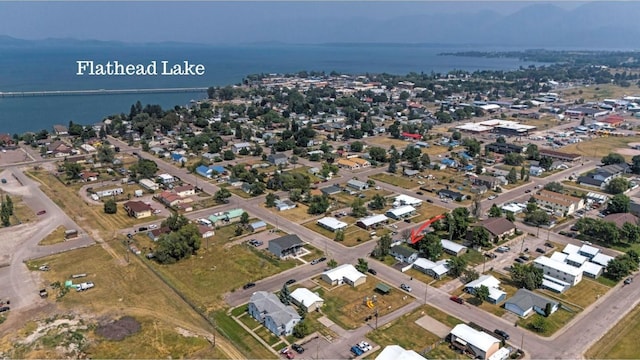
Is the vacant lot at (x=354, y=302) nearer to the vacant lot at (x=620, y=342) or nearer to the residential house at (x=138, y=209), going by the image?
the vacant lot at (x=620, y=342)

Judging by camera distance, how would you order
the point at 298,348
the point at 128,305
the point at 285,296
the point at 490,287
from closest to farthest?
the point at 298,348 → the point at 285,296 → the point at 128,305 → the point at 490,287

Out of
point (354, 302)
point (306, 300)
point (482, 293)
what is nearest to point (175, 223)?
point (306, 300)

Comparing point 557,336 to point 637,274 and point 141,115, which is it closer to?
point 637,274

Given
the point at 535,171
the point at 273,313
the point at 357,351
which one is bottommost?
Answer: the point at 357,351

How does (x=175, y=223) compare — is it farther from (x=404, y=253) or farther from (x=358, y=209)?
(x=404, y=253)

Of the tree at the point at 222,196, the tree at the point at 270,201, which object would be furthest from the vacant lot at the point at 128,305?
the tree at the point at 270,201
